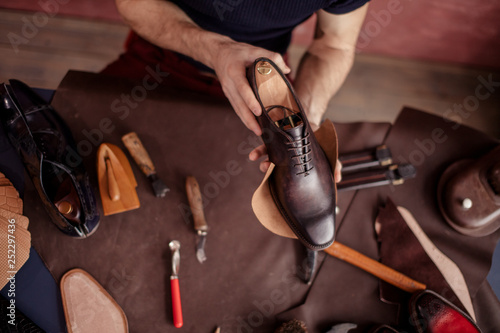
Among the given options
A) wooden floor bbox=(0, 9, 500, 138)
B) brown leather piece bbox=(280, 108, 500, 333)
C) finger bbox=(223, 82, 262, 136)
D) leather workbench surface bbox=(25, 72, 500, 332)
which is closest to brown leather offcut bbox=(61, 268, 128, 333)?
leather workbench surface bbox=(25, 72, 500, 332)

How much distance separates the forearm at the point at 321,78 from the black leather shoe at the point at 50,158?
2.16ft

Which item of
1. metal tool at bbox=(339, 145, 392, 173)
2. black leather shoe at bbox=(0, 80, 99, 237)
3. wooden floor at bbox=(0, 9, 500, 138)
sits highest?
black leather shoe at bbox=(0, 80, 99, 237)

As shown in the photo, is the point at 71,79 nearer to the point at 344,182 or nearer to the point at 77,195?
the point at 77,195

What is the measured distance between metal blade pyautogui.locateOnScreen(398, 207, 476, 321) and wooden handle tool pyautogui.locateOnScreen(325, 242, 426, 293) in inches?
3.2

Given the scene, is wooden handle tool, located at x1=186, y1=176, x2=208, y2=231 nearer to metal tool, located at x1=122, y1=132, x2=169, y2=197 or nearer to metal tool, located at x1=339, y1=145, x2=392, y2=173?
metal tool, located at x1=122, y1=132, x2=169, y2=197

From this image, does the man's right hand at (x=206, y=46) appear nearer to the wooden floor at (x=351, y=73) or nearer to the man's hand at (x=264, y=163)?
the man's hand at (x=264, y=163)

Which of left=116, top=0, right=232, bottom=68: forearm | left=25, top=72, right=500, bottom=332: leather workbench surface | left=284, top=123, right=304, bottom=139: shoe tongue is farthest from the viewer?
left=116, top=0, right=232, bottom=68: forearm

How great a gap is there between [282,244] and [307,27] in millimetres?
1443

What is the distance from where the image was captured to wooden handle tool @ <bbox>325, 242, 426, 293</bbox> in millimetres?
734

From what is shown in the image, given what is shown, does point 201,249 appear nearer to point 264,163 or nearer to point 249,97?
point 264,163

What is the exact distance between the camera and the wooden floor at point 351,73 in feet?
5.56

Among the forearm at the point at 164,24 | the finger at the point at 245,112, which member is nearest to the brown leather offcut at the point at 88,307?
the finger at the point at 245,112

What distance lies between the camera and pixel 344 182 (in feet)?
2.70

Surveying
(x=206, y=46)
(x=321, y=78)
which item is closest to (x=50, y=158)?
(x=206, y=46)
